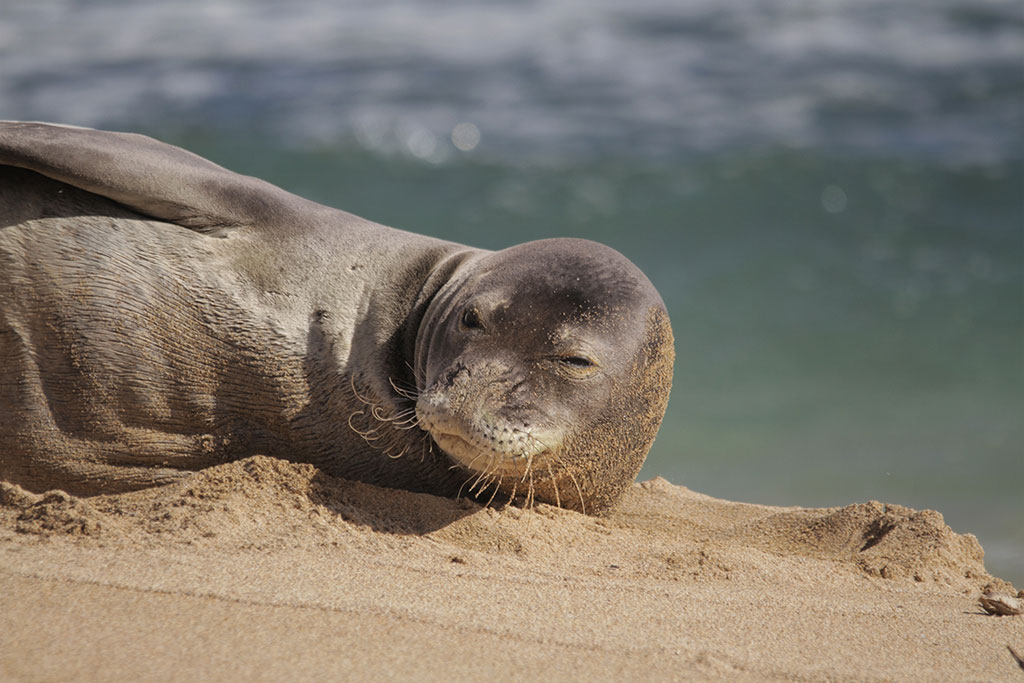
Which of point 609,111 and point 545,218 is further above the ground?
point 609,111

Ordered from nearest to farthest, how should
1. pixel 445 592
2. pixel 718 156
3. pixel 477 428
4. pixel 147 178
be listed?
pixel 445 592, pixel 477 428, pixel 147 178, pixel 718 156

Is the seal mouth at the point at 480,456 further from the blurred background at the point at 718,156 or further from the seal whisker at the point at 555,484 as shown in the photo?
the blurred background at the point at 718,156

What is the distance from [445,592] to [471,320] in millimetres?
1103

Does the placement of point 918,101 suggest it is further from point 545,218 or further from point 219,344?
point 219,344

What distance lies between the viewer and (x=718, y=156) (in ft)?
45.9

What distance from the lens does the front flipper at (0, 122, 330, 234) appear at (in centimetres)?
402

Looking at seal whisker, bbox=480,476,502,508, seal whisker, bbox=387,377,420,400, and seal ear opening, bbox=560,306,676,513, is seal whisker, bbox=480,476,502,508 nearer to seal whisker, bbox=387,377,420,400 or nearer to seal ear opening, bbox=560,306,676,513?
seal ear opening, bbox=560,306,676,513

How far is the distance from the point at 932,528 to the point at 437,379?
2108 millimetres

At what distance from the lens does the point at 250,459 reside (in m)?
3.81

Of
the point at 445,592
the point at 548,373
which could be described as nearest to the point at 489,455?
the point at 548,373

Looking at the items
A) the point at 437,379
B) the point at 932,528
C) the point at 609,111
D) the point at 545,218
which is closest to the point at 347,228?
the point at 437,379

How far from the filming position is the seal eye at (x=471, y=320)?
3787 mm

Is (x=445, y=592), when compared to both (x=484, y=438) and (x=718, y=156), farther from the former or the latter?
(x=718, y=156)

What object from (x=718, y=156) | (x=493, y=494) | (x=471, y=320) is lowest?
(x=493, y=494)
